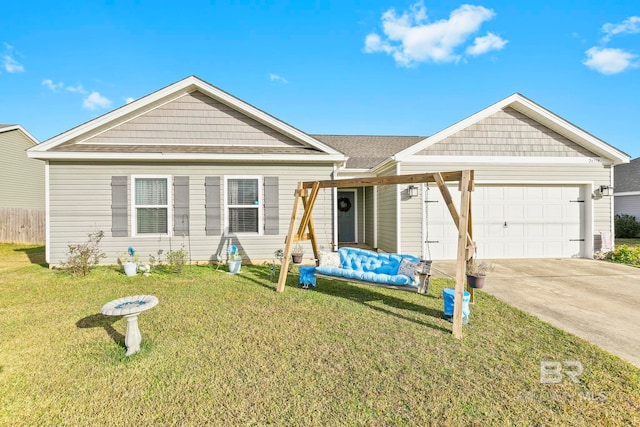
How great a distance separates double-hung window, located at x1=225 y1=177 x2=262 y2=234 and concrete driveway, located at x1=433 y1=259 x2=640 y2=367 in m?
4.87

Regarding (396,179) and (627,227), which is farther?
(627,227)

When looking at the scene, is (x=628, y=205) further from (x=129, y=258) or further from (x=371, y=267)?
(x=129, y=258)

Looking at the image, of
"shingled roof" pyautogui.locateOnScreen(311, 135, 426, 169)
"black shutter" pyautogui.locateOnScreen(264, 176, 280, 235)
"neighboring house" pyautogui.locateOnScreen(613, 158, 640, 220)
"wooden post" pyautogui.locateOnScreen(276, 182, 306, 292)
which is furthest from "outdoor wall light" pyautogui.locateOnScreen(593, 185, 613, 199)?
"neighboring house" pyautogui.locateOnScreen(613, 158, 640, 220)

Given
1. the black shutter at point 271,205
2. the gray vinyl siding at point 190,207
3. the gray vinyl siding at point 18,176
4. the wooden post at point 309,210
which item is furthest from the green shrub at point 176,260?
the gray vinyl siding at point 18,176

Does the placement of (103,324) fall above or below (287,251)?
below

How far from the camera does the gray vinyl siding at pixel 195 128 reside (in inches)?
307

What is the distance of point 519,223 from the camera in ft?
28.0

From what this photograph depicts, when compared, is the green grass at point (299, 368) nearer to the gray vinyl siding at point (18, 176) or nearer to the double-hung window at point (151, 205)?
the double-hung window at point (151, 205)

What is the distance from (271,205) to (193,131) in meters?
3.04

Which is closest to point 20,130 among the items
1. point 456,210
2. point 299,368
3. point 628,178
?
point 299,368

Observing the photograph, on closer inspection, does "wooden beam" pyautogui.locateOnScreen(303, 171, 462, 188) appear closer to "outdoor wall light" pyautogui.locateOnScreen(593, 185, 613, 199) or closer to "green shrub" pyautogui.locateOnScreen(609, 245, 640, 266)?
"outdoor wall light" pyautogui.locateOnScreen(593, 185, 613, 199)

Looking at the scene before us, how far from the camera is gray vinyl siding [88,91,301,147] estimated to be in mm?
7809

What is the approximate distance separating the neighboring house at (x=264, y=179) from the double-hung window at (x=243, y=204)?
1.1 inches

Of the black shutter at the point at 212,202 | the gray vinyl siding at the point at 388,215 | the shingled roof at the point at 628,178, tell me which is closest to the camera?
the black shutter at the point at 212,202
